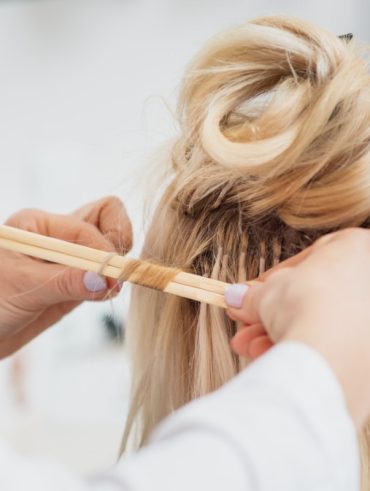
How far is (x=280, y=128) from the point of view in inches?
28.3

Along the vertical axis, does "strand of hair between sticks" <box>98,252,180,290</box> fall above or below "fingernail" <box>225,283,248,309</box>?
below

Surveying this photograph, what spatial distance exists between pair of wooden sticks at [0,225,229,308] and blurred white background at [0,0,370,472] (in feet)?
4.53

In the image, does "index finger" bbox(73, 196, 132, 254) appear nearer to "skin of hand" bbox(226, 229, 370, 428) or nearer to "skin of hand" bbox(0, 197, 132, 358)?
"skin of hand" bbox(0, 197, 132, 358)

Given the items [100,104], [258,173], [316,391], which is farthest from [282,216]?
[100,104]

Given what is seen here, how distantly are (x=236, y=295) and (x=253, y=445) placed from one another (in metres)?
0.21

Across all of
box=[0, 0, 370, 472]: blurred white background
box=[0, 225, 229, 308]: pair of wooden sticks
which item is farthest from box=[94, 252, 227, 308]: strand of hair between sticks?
box=[0, 0, 370, 472]: blurred white background

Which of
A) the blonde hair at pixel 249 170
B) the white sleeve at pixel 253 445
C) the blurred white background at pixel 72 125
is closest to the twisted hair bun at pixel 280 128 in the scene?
the blonde hair at pixel 249 170

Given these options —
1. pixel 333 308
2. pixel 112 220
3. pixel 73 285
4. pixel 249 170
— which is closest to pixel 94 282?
pixel 73 285

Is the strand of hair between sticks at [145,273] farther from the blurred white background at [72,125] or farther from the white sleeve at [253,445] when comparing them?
the blurred white background at [72,125]

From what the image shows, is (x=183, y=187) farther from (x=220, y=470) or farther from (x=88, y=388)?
(x=88, y=388)

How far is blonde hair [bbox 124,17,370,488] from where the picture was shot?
0.70m

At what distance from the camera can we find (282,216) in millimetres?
723

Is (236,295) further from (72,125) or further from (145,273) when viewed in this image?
(72,125)

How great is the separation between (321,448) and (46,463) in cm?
18
